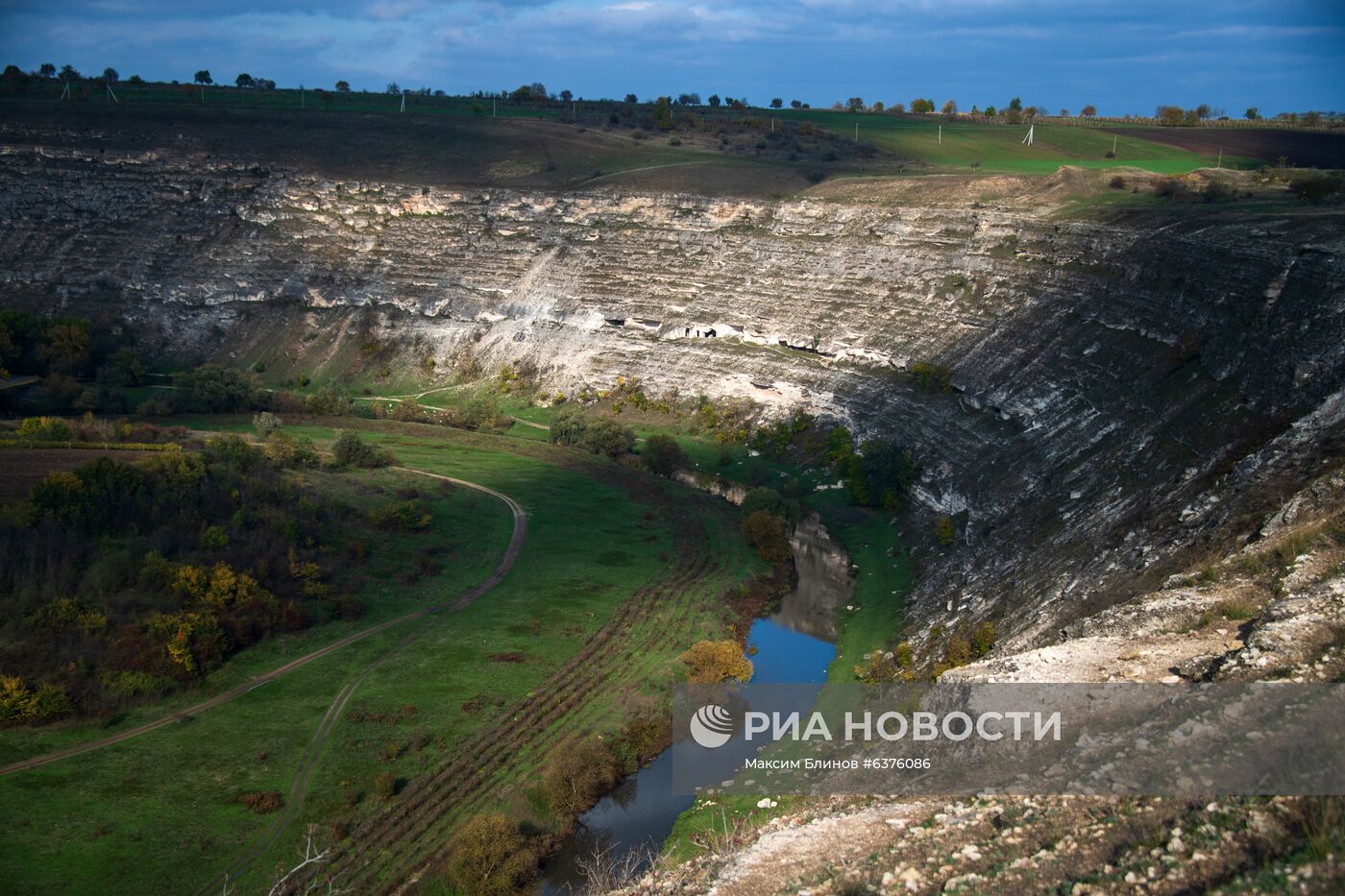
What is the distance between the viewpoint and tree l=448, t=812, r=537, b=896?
68.0 feet

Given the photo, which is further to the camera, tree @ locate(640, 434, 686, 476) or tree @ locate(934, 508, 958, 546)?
tree @ locate(640, 434, 686, 476)

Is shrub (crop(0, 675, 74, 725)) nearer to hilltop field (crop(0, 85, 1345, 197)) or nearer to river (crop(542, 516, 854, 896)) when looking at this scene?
river (crop(542, 516, 854, 896))

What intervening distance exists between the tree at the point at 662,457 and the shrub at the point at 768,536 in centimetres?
994

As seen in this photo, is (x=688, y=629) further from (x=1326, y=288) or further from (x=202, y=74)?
(x=202, y=74)

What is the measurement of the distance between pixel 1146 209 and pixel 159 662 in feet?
137

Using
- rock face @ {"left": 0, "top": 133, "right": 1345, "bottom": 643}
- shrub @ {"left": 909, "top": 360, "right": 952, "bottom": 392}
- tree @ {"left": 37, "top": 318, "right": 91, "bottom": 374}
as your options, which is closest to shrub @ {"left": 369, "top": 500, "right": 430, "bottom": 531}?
rock face @ {"left": 0, "top": 133, "right": 1345, "bottom": 643}

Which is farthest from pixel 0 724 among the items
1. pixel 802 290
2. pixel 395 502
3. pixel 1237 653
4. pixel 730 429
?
pixel 802 290

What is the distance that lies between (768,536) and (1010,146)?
60400 mm

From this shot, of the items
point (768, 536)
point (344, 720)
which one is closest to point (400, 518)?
point (344, 720)

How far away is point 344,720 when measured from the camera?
26.6 metres

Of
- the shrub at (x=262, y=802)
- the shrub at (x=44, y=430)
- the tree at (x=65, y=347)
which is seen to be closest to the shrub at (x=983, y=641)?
the shrub at (x=262, y=802)

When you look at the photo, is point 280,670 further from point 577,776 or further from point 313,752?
point 577,776

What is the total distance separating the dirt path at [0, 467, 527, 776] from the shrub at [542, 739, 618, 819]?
28.4 feet

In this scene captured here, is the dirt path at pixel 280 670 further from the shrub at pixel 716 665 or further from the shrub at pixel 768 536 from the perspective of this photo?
the shrub at pixel 768 536
